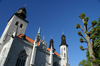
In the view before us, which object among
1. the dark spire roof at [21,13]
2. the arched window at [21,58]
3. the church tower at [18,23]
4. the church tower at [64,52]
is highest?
the dark spire roof at [21,13]

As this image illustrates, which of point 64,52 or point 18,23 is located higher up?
point 18,23

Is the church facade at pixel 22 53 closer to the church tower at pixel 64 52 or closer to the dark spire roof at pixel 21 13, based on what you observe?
the church tower at pixel 64 52

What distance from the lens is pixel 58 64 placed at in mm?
22234

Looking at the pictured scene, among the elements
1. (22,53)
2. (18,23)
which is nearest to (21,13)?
(18,23)

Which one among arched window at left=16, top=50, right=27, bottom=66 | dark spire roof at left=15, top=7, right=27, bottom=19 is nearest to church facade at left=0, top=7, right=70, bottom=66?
arched window at left=16, top=50, right=27, bottom=66

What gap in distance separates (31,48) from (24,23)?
39.5 ft

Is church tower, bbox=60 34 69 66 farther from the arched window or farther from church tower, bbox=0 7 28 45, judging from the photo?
church tower, bbox=0 7 28 45

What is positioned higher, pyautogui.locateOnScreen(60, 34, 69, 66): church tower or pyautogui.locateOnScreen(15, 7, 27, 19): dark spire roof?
pyautogui.locateOnScreen(15, 7, 27, 19): dark spire roof

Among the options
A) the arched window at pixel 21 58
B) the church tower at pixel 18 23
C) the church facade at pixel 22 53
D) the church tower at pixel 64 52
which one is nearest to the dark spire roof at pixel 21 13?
the church tower at pixel 18 23

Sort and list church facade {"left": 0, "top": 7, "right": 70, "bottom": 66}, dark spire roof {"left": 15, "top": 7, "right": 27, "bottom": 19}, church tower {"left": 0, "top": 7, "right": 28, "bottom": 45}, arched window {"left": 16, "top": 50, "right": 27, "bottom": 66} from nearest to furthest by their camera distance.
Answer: church facade {"left": 0, "top": 7, "right": 70, "bottom": 66}
arched window {"left": 16, "top": 50, "right": 27, "bottom": 66}
church tower {"left": 0, "top": 7, "right": 28, "bottom": 45}
dark spire roof {"left": 15, "top": 7, "right": 27, "bottom": 19}

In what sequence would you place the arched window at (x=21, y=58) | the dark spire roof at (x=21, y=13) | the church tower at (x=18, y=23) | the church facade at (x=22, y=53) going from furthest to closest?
the dark spire roof at (x=21, y=13) → the church tower at (x=18, y=23) → the arched window at (x=21, y=58) → the church facade at (x=22, y=53)

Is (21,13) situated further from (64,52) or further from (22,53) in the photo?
(64,52)

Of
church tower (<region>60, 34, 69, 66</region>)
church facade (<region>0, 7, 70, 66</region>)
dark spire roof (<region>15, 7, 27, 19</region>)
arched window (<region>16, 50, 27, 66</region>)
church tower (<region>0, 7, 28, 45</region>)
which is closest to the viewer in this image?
church facade (<region>0, 7, 70, 66</region>)

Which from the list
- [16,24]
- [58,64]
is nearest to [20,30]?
[16,24]
